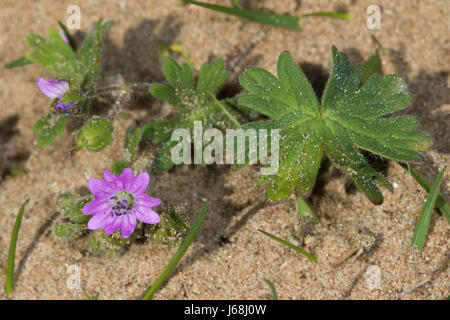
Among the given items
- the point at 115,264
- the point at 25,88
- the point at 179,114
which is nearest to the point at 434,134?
the point at 179,114

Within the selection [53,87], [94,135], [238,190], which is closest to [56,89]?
[53,87]

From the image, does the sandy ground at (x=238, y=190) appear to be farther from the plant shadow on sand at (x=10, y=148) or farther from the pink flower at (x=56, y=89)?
the pink flower at (x=56, y=89)

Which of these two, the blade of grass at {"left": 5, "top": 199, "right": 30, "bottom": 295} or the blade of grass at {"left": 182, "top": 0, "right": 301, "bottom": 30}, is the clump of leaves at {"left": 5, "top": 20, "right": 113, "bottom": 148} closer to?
the blade of grass at {"left": 5, "top": 199, "right": 30, "bottom": 295}

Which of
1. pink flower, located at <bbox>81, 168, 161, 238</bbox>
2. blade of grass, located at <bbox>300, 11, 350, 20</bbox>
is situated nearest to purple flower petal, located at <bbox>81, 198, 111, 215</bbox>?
pink flower, located at <bbox>81, 168, 161, 238</bbox>

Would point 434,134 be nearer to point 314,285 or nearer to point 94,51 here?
point 314,285

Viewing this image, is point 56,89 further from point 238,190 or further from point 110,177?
point 238,190
